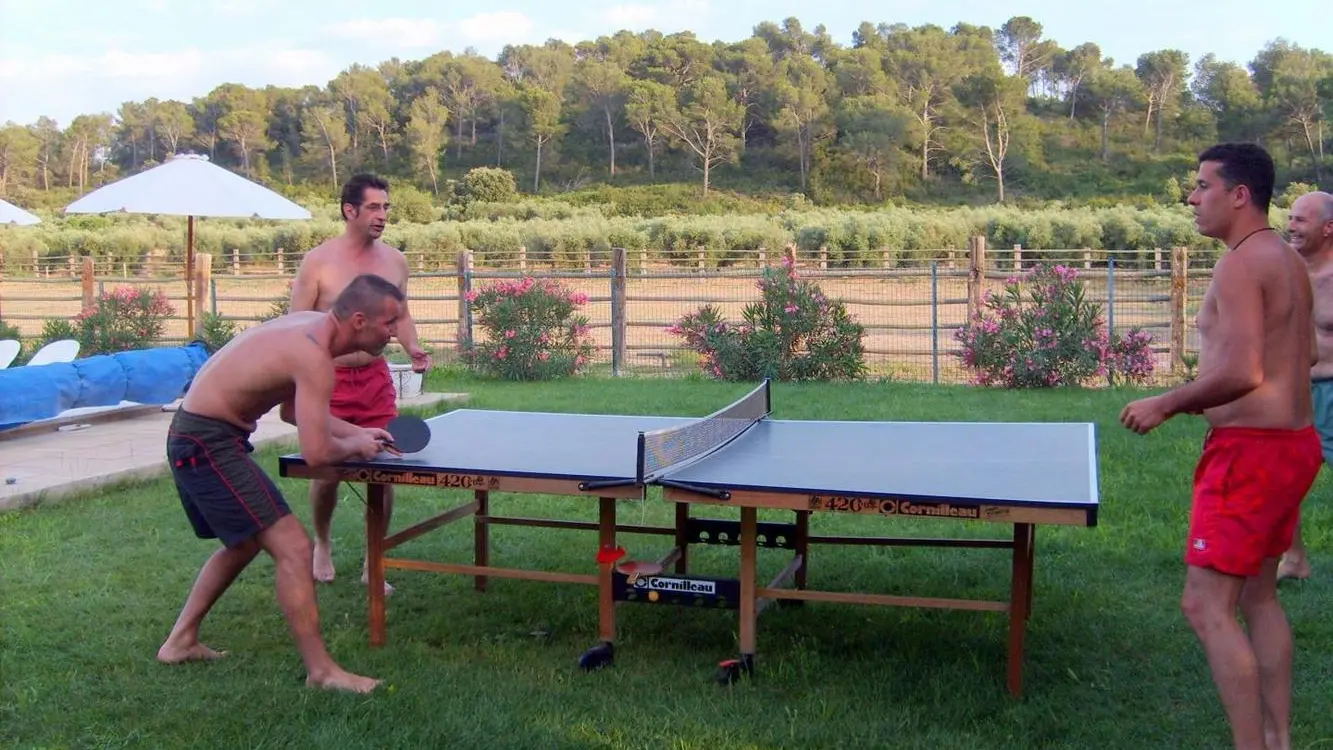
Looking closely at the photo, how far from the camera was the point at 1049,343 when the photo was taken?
12219mm

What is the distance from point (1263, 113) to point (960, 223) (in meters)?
27.1

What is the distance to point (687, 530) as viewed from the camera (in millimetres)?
4973

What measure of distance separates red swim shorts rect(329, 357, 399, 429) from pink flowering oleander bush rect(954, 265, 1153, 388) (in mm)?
8617

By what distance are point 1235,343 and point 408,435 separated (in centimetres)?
274

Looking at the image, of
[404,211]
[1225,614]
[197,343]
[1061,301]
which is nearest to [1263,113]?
[404,211]

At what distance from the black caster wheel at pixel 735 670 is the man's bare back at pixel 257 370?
5.54ft

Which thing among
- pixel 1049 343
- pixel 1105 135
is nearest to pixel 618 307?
pixel 1049 343

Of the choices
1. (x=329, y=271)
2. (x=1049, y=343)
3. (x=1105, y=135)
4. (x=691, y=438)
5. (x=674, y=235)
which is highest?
(x=1105, y=135)

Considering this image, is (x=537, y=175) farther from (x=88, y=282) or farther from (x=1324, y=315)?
(x=1324, y=315)

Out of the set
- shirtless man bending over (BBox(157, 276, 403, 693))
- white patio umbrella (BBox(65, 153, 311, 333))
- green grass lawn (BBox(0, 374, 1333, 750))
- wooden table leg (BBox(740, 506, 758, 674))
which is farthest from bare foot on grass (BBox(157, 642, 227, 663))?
white patio umbrella (BBox(65, 153, 311, 333))

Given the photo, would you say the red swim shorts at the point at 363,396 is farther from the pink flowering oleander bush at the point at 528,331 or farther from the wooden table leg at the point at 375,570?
the pink flowering oleander bush at the point at 528,331

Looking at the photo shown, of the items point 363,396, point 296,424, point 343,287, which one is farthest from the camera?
point 343,287

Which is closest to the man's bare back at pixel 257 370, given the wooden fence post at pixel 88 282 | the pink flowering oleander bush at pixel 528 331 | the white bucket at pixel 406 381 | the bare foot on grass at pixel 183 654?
the bare foot on grass at pixel 183 654

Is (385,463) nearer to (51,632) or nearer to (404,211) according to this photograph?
(51,632)
